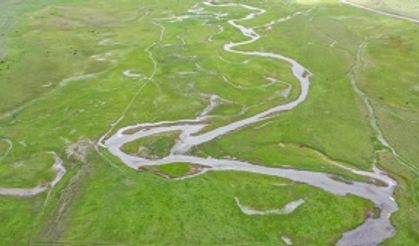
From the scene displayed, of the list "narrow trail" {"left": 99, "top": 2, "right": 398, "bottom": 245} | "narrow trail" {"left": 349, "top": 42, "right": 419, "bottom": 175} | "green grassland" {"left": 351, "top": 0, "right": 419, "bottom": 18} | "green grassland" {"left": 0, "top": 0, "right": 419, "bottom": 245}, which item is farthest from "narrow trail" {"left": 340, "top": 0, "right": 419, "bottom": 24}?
"narrow trail" {"left": 99, "top": 2, "right": 398, "bottom": 245}

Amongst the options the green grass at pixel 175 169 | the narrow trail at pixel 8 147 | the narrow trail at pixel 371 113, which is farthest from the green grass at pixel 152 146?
the narrow trail at pixel 371 113

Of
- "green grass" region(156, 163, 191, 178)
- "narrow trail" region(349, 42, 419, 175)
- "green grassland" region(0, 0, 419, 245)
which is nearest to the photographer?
"green grassland" region(0, 0, 419, 245)

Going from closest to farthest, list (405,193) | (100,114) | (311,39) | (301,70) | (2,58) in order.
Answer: (405,193), (100,114), (301,70), (2,58), (311,39)

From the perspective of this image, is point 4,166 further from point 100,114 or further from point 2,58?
point 2,58

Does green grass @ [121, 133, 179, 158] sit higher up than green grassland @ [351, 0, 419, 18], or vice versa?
green grassland @ [351, 0, 419, 18]

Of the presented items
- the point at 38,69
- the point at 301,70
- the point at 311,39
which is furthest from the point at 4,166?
the point at 311,39

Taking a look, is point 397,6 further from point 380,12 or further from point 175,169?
point 175,169

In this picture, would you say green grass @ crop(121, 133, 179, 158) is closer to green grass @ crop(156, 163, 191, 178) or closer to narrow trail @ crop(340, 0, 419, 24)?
green grass @ crop(156, 163, 191, 178)

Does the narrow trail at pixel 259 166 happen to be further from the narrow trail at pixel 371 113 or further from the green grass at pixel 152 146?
the narrow trail at pixel 371 113
